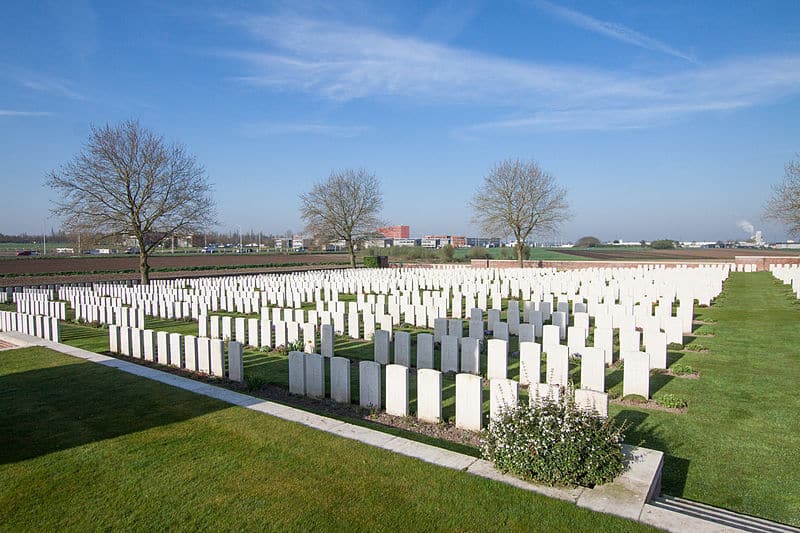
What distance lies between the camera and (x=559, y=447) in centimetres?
358

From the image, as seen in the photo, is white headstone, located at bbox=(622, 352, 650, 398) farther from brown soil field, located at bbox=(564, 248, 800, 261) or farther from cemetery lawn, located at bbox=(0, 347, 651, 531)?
brown soil field, located at bbox=(564, 248, 800, 261)

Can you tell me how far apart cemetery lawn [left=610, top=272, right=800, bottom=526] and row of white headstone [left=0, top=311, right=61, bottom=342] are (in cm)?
1132

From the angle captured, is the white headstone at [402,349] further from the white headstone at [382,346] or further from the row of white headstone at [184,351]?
the row of white headstone at [184,351]

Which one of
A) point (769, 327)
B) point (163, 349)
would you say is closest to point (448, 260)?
point (769, 327)

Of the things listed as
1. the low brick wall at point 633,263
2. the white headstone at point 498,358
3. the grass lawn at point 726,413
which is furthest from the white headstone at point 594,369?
the low brick wall at point 633,263

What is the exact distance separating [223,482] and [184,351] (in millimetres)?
5204

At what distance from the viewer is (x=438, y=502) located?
11.1ft

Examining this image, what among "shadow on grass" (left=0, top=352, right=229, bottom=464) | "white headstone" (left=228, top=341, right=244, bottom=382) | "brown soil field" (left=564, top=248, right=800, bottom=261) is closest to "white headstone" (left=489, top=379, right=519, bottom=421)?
"shadow on grass" (left=0, top=352, right=229, bottom=464)

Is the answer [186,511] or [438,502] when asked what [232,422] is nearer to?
[186,511]

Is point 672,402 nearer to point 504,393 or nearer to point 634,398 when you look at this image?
point 634,398

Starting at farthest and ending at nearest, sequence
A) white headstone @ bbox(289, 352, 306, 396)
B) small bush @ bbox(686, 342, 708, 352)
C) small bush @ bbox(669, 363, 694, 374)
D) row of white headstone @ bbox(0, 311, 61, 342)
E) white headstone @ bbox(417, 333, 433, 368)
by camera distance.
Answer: row of white headstone @ bbox(0, 311, 61, 342), small bush @ bbox(686, 342, 708, 352), white headstone @ bbox(417, 333, 433, 368), small bush @ bbox(669, 363, 694, 374), white headstone @ bbox(289, 352, 306, 396)

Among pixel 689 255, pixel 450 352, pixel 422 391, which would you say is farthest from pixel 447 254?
pixel 422 391

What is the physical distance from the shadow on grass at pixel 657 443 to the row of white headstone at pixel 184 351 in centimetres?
539

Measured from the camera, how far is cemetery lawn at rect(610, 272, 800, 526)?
12.7 ft
